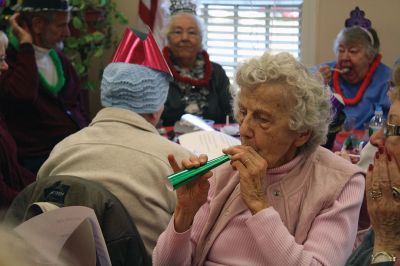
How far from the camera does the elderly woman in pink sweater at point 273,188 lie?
154 cm

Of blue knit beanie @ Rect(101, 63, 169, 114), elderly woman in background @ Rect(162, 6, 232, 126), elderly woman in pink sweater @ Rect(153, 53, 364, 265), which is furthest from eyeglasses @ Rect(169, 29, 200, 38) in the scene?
elderly woman in pink sweater @ Rect(153, 53, 364, 265)

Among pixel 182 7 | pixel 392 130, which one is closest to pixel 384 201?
pixel 392 130

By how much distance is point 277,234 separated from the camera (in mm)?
1479

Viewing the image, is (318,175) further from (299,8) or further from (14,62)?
(299,8)

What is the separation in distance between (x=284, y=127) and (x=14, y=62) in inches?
75.3

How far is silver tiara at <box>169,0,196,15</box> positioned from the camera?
384 centimetres

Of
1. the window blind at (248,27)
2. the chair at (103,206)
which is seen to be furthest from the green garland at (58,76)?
the chair at (103,206)

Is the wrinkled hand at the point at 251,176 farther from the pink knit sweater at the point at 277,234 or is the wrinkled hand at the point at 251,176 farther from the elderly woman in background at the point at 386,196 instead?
the elderly woman in background at the point at 386,196

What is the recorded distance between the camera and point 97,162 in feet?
5.90

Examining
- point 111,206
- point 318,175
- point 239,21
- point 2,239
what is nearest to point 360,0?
point 239,21

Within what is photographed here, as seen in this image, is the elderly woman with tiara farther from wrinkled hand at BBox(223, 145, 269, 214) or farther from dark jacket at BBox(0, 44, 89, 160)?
wrinkled hand at BBox(223, 145, 269, 214)

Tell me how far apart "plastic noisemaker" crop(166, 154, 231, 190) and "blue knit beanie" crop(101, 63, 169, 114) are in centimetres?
57

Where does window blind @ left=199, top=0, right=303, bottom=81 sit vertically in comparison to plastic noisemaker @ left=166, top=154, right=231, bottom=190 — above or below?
above

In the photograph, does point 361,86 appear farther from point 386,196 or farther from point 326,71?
point 386,196
